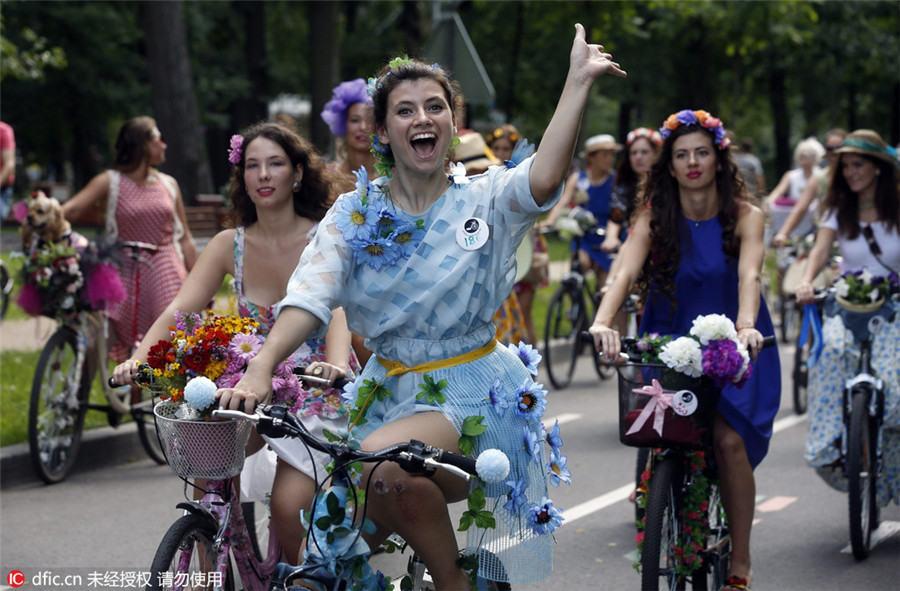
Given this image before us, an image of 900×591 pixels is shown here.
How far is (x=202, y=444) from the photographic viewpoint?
3477 millimetres

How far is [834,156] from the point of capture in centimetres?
678

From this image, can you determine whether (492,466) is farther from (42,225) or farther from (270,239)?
(42,225)

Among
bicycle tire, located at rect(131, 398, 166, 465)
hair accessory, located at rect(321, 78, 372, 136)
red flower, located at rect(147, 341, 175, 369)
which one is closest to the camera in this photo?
red flower, located at rect(147, 341, 175, 369)

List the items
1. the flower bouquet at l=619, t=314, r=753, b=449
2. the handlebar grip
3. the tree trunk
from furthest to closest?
1. the tree trunk
2. the flower bouquet at l=619, t=314, r=753, b=449
3. the handlebar grip

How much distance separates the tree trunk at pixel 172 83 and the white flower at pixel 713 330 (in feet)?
42.7

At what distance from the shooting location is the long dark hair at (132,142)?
7844 mm

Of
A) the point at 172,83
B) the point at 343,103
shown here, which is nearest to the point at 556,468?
the point at 343,103

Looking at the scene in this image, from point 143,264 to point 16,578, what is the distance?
2743mm

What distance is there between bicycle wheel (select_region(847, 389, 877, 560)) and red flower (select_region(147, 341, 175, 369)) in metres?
3.32

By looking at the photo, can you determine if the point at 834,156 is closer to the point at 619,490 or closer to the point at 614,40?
the point at 619,490

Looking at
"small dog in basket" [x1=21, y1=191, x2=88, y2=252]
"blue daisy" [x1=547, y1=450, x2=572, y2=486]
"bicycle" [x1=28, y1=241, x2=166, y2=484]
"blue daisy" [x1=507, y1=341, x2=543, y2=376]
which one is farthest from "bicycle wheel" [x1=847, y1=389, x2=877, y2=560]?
"small dog in basket" [x1=21, y1=191, x2=88, y2=252]

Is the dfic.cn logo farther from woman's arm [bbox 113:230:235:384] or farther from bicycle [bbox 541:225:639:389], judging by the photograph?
bicycle [bbox 541:225:639:389]

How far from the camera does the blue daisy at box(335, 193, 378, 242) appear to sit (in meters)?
3.37

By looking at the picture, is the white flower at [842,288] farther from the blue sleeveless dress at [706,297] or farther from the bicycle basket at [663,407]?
the bicycle basket at [663,407]
